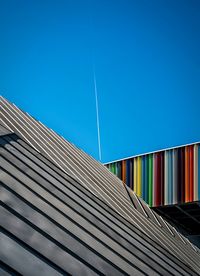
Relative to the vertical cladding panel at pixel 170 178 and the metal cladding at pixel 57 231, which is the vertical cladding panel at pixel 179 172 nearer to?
the vertical cladding panel at pixel 170 178

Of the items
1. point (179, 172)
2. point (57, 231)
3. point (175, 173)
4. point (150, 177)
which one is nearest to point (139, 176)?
point (150, 177)

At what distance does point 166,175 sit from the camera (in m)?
21.9

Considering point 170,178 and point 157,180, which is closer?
point 170,178

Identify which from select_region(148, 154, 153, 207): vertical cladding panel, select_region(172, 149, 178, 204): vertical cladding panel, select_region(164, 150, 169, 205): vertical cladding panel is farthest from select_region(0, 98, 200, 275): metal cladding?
select_region(148, 154, 153, 207): vertical cladding panel

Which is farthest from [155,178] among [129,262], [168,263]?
[129,262]

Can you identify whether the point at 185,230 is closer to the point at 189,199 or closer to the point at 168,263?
the point at 189,199

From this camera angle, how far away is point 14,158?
15.8 ft

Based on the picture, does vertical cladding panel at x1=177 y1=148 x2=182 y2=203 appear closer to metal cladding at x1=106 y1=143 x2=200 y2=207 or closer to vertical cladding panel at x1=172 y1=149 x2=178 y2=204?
metal cladding at x1=106 y1=143 x2=200 y2=207

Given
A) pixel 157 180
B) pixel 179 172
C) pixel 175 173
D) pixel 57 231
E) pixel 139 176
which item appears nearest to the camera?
pixel 57 231

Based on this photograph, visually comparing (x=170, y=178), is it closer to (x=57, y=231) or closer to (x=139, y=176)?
(x=139, y=176)

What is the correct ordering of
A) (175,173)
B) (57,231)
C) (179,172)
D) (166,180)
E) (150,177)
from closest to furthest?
(57,231)
(179,172)
(175,173)
(166,180)
(150,177)

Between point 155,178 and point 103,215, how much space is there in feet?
56.3

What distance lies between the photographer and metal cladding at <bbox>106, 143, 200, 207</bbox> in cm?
2094

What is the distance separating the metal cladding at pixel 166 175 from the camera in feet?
68.7
